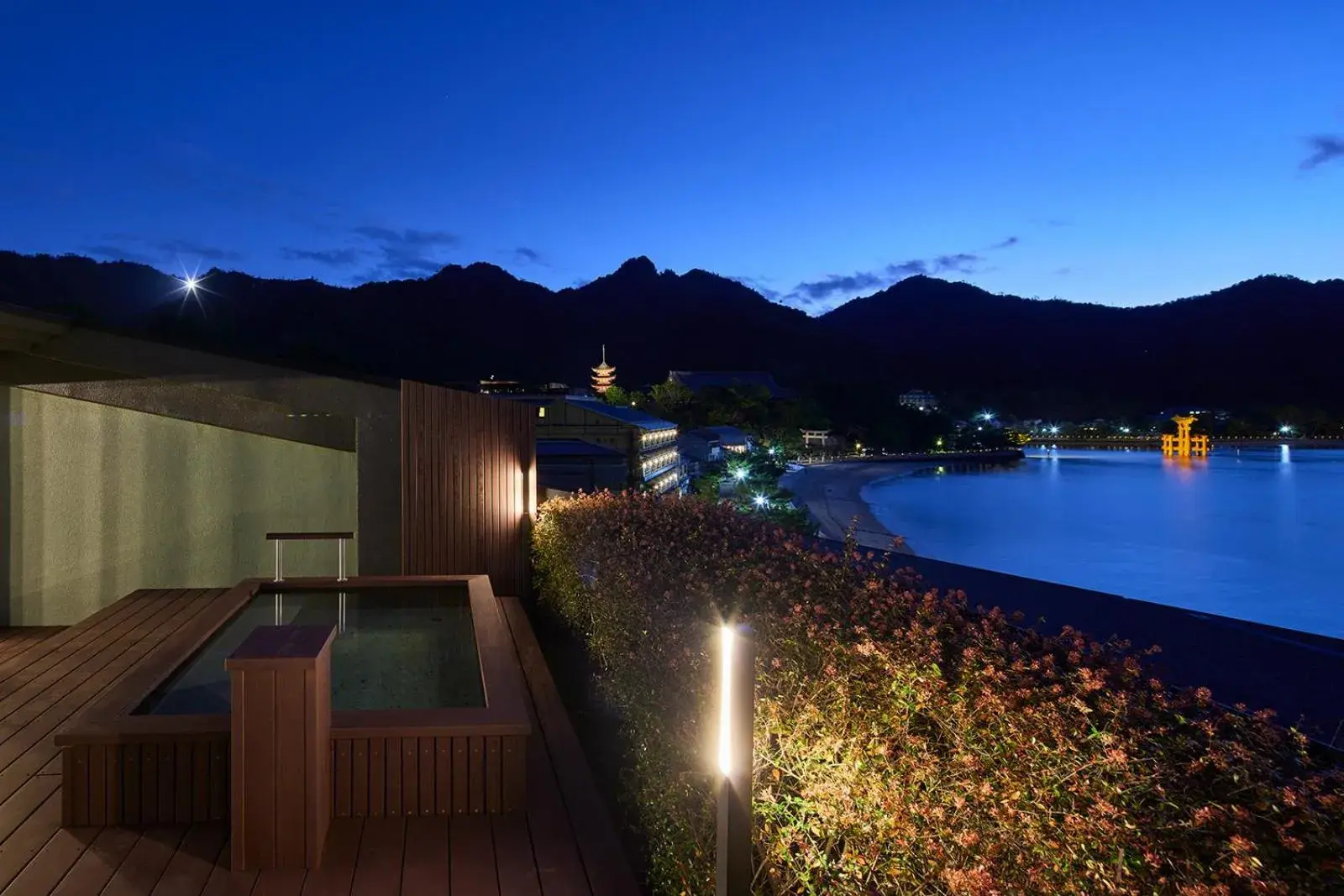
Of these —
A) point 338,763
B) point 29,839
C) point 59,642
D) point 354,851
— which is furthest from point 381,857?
point 59,642

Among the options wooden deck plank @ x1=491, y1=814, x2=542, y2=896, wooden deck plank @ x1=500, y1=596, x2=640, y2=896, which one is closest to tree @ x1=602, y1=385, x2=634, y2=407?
wooden deck plank @ x1=500, y1=596, x2=640, y2=896

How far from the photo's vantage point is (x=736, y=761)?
1.65 m

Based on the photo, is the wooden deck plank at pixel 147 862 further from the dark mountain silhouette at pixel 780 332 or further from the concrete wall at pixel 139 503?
the dark mountain silhouette at pixel 780 332

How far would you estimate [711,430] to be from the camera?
4128cm

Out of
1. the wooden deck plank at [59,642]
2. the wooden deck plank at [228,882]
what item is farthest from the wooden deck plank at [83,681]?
the wooden deck plank at [228,882]

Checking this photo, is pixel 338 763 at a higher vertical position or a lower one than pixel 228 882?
higher

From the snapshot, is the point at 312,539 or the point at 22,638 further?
the point at 312,539

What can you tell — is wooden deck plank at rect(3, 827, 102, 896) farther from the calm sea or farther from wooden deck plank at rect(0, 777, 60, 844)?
the calm sea

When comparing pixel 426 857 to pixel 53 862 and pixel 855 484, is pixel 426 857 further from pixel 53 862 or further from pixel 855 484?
pixel 855 484

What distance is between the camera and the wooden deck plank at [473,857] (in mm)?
2514

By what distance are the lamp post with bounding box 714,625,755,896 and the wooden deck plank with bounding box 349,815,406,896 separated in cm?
135

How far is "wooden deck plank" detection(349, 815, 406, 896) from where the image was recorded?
248 cm

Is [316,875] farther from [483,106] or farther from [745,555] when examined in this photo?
[483,106]

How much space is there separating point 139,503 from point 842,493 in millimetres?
31733
